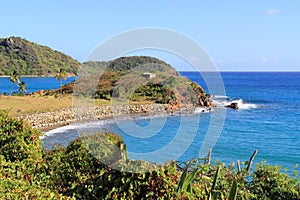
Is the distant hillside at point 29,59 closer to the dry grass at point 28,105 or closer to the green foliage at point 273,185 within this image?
the dry grass at point 28,105

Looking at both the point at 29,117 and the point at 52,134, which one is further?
the point at 29,117

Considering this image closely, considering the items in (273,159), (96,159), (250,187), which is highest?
(96,159)

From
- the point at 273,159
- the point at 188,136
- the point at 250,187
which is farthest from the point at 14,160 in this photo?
the point at 273,159

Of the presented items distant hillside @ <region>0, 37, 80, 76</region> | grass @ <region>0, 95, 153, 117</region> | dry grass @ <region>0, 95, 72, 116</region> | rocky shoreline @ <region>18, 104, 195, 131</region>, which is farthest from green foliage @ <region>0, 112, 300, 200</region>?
distant hillside @ <region>0, 37, 80, 76</region>

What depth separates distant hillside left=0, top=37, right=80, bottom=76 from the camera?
152 metres

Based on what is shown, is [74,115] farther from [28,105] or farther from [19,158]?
[19,158]

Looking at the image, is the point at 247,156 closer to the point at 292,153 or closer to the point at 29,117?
the point at 292,153

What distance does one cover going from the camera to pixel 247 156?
25906 millimetres

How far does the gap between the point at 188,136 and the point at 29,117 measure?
30376 mm

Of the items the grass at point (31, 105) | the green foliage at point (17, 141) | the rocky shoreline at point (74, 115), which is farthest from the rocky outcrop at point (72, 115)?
the green foliage at point (17, 141)

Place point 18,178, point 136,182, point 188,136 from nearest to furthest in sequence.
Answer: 1. point 136,182
2. point 18,178
3. point 188,136

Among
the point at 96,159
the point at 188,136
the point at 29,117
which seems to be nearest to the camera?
the point at 96,159

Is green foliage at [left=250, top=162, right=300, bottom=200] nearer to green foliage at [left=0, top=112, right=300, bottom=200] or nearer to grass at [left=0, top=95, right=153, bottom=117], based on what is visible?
green foliage at [left=0, top=112, right=300, bottom=200]

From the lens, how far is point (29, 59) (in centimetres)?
15875
